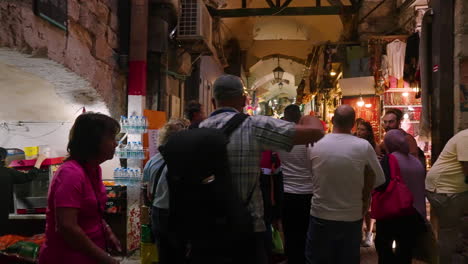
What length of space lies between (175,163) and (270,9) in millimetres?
8314

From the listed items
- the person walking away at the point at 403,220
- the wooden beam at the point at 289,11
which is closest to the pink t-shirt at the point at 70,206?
the person walking away at the point at 403,220

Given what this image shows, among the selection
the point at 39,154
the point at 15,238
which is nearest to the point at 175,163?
the point at 15,238

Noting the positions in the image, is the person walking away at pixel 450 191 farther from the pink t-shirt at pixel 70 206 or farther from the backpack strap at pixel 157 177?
the pink t-shirt at pixel 70 206

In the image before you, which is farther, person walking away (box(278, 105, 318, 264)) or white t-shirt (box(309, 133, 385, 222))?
person walking away (box(278, 105, 318, 264))

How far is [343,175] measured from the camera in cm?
311

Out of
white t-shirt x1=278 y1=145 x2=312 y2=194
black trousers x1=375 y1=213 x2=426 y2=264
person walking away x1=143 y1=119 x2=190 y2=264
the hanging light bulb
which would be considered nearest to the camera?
person walking away x1=143 y1=119 x2=190 y2=264

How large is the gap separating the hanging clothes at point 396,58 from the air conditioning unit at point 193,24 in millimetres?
3910

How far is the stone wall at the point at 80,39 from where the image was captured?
10.7 feet

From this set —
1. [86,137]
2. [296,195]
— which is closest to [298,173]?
[296,195]

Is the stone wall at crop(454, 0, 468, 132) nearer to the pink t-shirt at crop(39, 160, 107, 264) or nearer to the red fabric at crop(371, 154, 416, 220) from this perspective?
the red fabric at crop(371, 154, 416, 220)

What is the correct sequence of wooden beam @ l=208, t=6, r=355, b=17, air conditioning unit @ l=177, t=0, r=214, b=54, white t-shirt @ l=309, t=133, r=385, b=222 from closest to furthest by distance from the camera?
1. white t-shirt @ l=309, t=133, r=385, b=222
2. air conditioning unit @ l=177, t=0, r=214, b=54
3. wooden beam @ l=208, t=6, r=355, b=17

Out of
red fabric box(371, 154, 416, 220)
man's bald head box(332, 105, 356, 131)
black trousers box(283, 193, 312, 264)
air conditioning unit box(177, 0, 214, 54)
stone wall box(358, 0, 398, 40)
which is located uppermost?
stone wall box(358, 0, 398, 40)

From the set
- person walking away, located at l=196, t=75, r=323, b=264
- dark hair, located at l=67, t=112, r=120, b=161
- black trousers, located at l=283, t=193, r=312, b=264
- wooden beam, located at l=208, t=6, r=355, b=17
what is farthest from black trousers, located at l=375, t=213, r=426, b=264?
wooden beam, located at l=208, t=6, r=355, b=17

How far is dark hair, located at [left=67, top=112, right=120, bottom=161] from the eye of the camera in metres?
2.02
